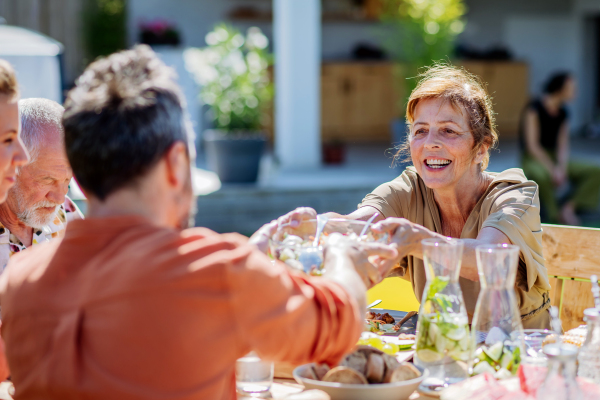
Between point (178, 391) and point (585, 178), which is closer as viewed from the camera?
point (178, 391)

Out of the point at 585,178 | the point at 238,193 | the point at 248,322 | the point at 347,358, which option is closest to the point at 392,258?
the point at 347,358

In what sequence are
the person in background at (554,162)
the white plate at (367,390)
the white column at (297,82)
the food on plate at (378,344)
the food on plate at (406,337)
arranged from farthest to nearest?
1. the white column at (297,82)
2. the person in background at (554,162)
3. the food on plate at (406,337)
4. the food on plate at (378,344)
5. the white plate at (367,390)

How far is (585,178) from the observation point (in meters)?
6.75

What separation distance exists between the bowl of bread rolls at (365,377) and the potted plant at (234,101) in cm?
Result: 539

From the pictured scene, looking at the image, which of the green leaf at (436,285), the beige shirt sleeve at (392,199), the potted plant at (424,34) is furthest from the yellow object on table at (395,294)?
the potted plant at (424,34)

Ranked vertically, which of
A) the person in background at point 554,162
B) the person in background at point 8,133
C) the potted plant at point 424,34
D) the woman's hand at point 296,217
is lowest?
the person in background at point 554,162

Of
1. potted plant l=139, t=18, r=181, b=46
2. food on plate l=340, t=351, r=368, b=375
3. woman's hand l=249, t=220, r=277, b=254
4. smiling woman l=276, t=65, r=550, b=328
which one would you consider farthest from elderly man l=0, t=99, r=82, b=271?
potted plant l=139, t=18, r=181, b=46

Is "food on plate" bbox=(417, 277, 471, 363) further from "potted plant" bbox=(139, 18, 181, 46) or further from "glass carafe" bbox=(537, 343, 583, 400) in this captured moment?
"potted plant" bbox=(139, 18, 181, 46)

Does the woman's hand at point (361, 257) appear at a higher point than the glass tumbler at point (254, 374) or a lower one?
Answer: higher

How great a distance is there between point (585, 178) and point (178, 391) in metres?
6.44

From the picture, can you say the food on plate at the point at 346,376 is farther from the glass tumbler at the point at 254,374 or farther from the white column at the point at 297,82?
the white column at the point at 297,82

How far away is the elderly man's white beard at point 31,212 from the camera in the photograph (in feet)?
6.72

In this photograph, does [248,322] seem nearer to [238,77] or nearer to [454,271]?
[454,271]

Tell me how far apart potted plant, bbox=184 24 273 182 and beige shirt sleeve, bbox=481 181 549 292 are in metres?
4.77
